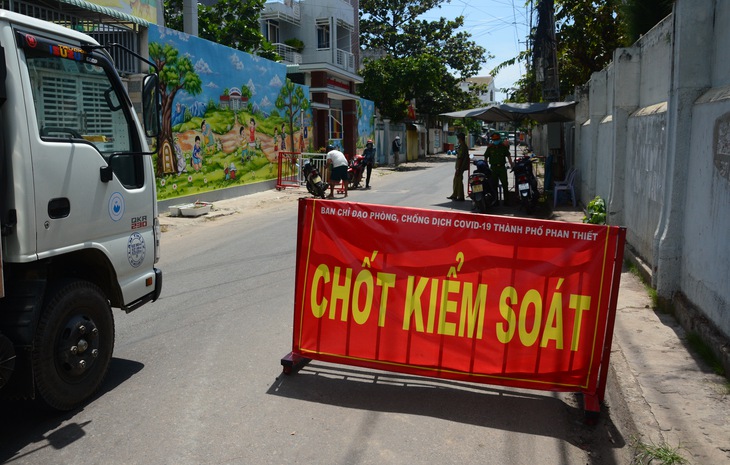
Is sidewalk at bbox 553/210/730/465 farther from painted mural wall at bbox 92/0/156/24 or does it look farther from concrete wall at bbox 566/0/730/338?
painted mural wall at bbox 92/0/156/24

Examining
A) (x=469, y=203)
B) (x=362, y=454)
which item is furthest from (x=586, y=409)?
(x=469, y=203)

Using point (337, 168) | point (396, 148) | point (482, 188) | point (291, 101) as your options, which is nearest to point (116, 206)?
point (482, 188)

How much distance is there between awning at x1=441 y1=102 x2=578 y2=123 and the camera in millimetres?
15055

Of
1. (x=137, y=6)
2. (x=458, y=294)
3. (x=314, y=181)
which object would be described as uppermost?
(x=137, y=6)

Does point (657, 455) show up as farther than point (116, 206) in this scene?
No

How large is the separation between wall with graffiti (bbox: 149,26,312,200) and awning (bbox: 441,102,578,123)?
6.34 metres

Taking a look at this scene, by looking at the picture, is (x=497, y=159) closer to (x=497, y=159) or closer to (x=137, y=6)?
(x=497, y=159)

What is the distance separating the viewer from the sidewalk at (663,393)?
152 inches

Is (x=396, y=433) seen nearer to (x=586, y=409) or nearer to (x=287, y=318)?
(x=586, y=409)

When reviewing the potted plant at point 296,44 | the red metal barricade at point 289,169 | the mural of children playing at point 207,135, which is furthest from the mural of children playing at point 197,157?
the potted plant at point 296,44

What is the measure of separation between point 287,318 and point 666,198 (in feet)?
12.8

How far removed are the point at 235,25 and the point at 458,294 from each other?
27928 mm

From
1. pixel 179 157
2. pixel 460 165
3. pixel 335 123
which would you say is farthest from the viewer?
pixel 335 123

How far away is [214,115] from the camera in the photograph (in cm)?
1791
